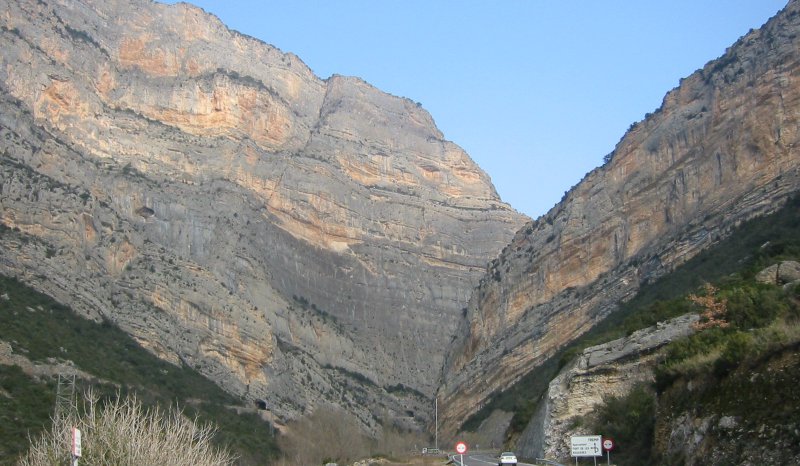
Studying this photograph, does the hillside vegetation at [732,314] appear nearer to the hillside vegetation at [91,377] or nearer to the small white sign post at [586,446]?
the small white sign post at [586,446]

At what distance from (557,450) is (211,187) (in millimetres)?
72726

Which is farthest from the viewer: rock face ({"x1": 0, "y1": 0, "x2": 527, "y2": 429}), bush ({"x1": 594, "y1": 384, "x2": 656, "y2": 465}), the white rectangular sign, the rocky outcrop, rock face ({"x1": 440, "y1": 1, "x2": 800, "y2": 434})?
rock face ({"x1": 0, "y1": 0, "x2": 527, "y2": 429})

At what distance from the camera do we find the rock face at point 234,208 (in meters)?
72.3

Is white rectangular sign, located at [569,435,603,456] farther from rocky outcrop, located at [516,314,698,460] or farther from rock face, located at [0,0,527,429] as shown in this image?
rock face, located at [0,0,527,429]

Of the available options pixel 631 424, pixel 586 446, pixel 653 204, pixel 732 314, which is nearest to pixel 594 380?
pixel 631 424

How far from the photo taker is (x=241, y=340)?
77.8m

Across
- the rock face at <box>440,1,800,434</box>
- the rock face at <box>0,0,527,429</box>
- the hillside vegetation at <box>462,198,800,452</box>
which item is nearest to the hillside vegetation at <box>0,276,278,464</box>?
the rock face at <box>0,0,527,429</box>

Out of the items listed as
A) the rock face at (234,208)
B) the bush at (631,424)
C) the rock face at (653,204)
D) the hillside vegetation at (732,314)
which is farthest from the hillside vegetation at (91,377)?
the rock face at (653,204)

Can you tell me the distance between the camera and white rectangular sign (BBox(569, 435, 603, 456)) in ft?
67.1

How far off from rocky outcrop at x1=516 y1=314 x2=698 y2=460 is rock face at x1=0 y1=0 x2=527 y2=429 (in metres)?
40.8

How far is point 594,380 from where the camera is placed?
1241 inches

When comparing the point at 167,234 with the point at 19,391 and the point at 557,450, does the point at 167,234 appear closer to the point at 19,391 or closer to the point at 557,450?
the point at 19,391

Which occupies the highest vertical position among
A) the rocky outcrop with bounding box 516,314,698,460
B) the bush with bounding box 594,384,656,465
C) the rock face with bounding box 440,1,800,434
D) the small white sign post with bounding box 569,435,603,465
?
the rock face with bounding box 440,1,800,434

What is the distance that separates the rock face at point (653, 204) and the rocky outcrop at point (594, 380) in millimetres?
25863
